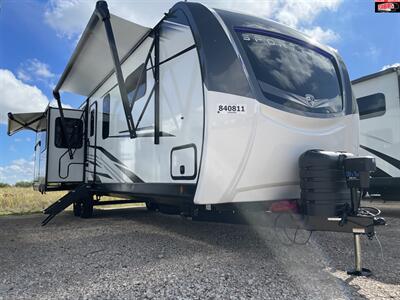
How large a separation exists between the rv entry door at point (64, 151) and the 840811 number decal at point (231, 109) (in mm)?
5429

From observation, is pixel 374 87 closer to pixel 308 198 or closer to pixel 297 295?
pixel 308 198

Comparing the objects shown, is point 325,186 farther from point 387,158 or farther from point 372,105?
point 372,105

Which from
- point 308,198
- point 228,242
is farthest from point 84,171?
point 308,198

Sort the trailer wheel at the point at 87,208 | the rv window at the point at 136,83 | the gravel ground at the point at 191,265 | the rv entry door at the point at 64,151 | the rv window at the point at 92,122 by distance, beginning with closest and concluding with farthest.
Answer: the gravel ground at the point at 191,265 → the rv window at the point at 136,83 → the rv window at the point at 92,122 → the trailer wheel at the point at 87,208 → the rv entry door at the point at 64,151

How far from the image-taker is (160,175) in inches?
153

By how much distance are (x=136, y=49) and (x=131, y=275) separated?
285cm

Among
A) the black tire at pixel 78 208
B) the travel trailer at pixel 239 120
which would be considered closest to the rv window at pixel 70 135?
the black tire at pixel 78 208

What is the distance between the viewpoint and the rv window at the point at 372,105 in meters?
7.09

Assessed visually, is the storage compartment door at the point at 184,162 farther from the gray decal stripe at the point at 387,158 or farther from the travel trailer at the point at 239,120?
the gray decal stripe at the point at 387,158

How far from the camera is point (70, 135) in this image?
7.91 m

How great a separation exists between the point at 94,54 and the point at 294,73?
3.04m

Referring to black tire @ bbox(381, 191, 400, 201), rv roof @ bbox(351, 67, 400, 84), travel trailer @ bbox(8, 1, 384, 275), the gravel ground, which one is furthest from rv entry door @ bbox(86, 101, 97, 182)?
black tire @ bbox(381, 191, 400, 201)

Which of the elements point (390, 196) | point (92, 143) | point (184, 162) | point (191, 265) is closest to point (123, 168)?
point (184, 162)

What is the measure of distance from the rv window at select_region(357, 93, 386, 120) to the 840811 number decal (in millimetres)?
4994
